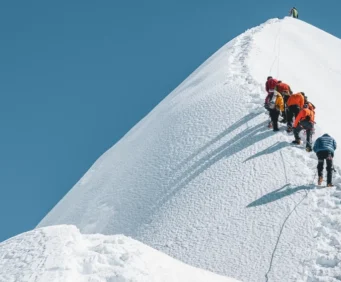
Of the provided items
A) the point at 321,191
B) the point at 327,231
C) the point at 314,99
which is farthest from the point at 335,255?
the point at 314,99

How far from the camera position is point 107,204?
52.6 feet

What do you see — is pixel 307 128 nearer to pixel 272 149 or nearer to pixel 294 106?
pixel 272 149

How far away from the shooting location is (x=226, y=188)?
1357cm

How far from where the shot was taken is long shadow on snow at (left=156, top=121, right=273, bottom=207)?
14.9 metres

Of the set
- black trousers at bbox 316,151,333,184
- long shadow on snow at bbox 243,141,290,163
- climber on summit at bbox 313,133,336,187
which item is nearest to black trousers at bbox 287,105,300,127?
long shadow on snow at bbox 243,141,290,163

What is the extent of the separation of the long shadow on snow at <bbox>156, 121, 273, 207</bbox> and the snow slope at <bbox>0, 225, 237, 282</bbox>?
19.8 feet

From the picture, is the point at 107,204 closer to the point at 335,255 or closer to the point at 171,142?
the point at 171,142

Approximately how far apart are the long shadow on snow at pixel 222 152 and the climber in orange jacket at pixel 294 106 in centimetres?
60

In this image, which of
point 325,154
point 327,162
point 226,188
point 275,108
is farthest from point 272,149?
point 327,162

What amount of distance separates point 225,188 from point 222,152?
2.17m

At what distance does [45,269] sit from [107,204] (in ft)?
27.7

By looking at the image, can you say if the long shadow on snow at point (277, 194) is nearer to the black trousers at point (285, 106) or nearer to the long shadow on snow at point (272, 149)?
the long shadow on snow at point (272, 149)

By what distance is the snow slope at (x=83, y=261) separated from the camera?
755 cm

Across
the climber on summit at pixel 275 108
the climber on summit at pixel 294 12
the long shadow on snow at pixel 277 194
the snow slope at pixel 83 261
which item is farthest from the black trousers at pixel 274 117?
the climber on summit at pixel 294 12
